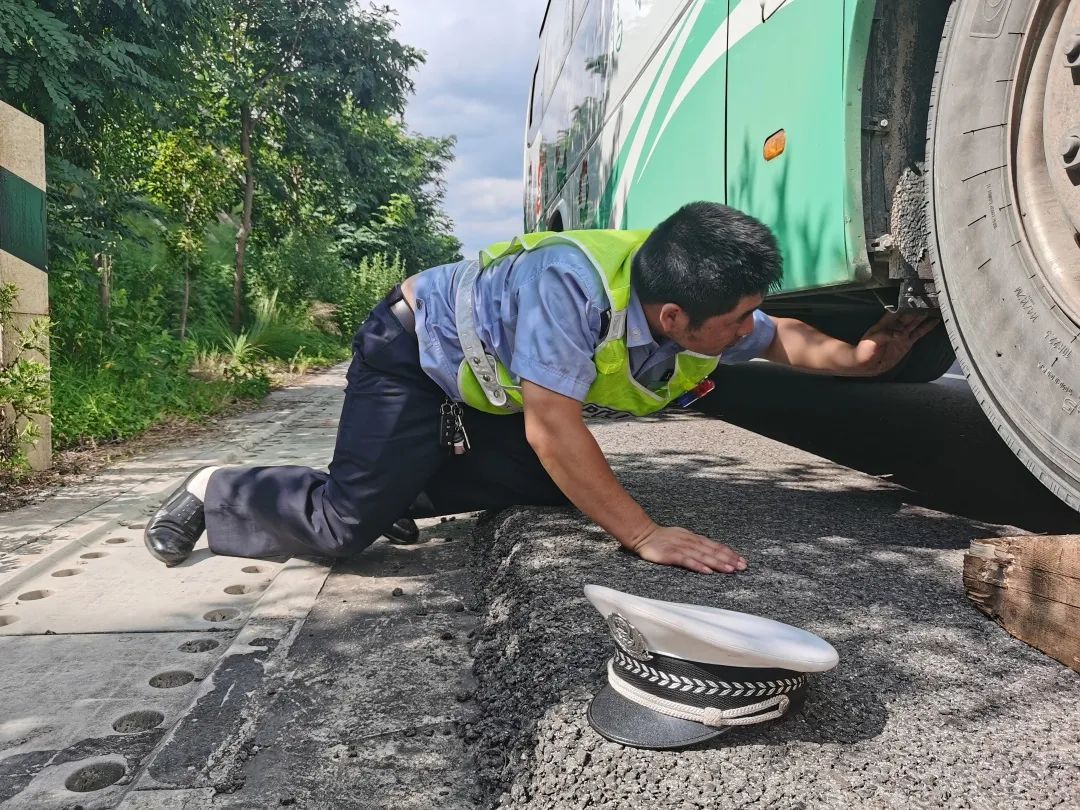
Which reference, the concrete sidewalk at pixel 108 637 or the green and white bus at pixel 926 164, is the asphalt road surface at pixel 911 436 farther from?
the concrete sidewalk at pixel 108 637

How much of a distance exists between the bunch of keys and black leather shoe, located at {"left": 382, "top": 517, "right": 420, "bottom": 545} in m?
0.46

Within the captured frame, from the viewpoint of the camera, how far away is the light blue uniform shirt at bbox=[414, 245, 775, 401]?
1854mm

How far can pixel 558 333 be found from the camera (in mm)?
1851

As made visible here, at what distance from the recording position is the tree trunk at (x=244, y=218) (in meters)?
9.49

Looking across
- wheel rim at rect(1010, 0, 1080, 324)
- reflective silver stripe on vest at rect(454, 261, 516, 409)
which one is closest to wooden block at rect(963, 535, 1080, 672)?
wheel rim at rect(1010, 0, 1080, 324)

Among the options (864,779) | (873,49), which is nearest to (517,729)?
(864,779)

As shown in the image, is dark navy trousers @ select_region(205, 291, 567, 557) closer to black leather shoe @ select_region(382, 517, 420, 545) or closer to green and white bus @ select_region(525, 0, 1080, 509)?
black leather shoe @ select_region(382, 517, 420, 545)

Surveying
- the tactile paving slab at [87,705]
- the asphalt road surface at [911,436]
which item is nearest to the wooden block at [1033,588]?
the asphalt road surface at [911,436]

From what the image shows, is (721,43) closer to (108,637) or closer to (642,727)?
(642,727)

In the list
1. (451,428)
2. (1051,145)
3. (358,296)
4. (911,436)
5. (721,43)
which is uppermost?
(358,296)

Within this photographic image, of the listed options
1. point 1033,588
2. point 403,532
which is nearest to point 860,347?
point 1033,588

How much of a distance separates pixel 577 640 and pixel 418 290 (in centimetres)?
119

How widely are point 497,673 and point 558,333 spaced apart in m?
0.74

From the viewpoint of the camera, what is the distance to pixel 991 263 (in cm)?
155
